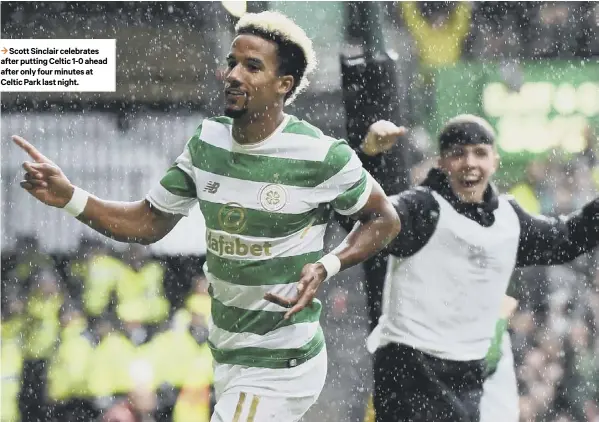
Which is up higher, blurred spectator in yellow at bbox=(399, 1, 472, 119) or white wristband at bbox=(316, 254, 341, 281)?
blurred spectator in yellow at bbox=(399, 1, 472, 119)

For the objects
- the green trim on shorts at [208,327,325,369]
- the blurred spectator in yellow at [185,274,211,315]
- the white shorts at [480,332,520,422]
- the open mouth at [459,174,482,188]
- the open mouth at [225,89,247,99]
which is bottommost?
the blurred spectator in yellow at [185,274,211,315]

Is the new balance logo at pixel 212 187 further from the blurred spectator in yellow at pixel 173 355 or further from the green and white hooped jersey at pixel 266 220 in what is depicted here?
the blurred spectator in yellow at pixel 173 355

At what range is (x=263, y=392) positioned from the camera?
2.21 meters

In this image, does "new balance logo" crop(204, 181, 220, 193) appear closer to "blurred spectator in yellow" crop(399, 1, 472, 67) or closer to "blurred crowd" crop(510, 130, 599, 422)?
"blurred spectator in yellow" crop(399, 1, 472, 67)

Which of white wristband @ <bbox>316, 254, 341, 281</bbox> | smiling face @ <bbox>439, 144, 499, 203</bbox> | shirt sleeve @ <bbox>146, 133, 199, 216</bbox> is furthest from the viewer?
smiling face @ <bbox>439, 144, 499, 203</bbox>

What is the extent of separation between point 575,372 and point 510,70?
1.59 m

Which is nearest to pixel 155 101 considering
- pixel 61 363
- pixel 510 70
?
pixel 61 363

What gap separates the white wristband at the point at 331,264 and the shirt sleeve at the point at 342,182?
0.14 m

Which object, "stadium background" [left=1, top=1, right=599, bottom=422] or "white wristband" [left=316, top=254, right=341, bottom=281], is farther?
"stadium background" [left=1, top=1, right=599, bottom=422]

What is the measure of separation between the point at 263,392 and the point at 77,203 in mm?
635

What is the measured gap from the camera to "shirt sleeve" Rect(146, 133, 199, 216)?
236 cm

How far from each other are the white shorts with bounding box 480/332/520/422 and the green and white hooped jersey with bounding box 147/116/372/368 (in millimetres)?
930
